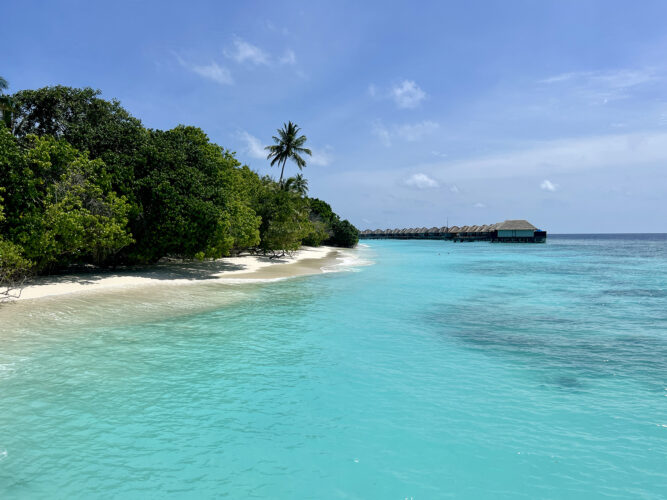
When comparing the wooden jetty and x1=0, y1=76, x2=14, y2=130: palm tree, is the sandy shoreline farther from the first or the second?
the wooden jetty

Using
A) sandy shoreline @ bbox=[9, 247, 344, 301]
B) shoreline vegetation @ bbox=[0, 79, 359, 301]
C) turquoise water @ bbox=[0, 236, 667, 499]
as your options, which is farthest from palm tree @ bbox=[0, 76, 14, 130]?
turquoise water @ bbox=[0, 236, 667, 499]

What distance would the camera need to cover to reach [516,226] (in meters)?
92.6

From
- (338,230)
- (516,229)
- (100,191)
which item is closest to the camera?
(100,191)

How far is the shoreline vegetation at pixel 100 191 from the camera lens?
619 inches

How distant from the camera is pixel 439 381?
806 cm

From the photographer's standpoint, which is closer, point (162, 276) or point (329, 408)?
point (329, 408)

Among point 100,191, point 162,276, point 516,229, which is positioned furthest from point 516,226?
point 100,191

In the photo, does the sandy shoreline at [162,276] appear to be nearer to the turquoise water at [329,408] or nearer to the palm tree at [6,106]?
the turquoise water at [329,408]

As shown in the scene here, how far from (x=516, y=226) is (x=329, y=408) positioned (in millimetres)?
96433

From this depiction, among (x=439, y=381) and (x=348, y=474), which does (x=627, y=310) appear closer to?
(x=439, y=381)

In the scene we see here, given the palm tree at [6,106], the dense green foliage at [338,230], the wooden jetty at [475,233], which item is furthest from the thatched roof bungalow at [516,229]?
the palm tree at [6,106]

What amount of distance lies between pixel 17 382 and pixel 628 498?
980cm

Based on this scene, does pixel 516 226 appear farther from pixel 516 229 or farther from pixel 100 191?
pixel 100 191

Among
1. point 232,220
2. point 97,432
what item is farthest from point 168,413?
point 232,220
